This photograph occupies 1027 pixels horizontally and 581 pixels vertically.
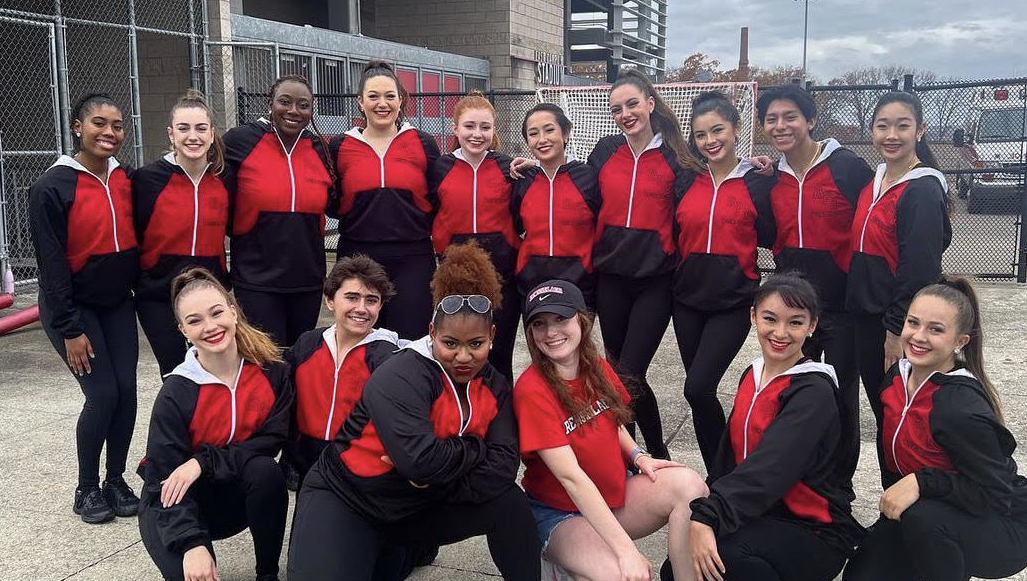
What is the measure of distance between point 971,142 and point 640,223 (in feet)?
31.7

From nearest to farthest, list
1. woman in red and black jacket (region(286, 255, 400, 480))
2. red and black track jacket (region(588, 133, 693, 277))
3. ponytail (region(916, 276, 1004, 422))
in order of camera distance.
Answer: ponytail (region(916, 276, 1004, 422)) < woman in red and black jacket (region(286, 255, 400, 480)) < red and black track jacket (region(588, 133, 693, 277))

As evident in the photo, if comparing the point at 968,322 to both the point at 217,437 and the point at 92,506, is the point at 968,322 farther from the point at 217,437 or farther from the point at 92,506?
the point at 92,506

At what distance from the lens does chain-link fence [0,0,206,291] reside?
11.3 metres

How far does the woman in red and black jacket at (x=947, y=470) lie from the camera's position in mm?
2709

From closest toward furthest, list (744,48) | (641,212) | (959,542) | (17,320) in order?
(959,542)
(641,212)
(17,320)
(744,48)

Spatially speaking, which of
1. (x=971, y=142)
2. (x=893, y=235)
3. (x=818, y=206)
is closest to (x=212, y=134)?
(x=818, y=206)

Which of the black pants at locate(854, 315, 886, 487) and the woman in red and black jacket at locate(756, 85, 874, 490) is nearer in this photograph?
the black pants at locate(854, 315, 886, 487)

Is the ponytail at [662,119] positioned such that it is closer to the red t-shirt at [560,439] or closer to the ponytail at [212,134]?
the red t-shirt at [560,439]

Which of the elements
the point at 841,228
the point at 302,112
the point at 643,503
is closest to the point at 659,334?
the point at 841,228

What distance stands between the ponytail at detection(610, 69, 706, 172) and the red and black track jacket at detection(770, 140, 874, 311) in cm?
48

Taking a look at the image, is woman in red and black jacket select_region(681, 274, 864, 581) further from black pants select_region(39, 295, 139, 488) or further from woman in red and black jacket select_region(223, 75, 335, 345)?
black pants select_region(39, 295, 139, 488)

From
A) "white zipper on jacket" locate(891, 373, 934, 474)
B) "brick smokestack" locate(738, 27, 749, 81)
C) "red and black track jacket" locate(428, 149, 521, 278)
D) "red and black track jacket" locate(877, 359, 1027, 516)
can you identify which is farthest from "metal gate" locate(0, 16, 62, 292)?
"brick smokestack" locate(738, 27, 749, 81)

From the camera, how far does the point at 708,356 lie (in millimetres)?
3861

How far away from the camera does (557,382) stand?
2.98 meters
